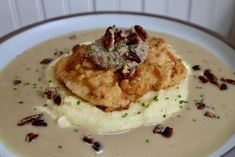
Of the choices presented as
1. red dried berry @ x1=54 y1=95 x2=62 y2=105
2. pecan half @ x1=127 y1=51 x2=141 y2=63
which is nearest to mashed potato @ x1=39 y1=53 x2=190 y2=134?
red dried berry @ x1=54 y1=95 x2=62 y2=105

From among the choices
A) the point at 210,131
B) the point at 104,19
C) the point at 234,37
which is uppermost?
the point at 104,19

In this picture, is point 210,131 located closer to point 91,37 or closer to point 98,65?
point 98,65

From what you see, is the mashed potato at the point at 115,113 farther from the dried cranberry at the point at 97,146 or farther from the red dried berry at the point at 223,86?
the red dried berry at the point at 223,86

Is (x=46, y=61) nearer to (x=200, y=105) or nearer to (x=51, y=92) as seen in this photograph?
(x=51, y=92)

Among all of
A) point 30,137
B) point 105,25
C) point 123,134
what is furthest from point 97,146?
point 105,25

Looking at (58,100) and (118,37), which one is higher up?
(118,37)

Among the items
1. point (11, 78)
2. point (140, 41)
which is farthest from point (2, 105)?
point (140, 41)
